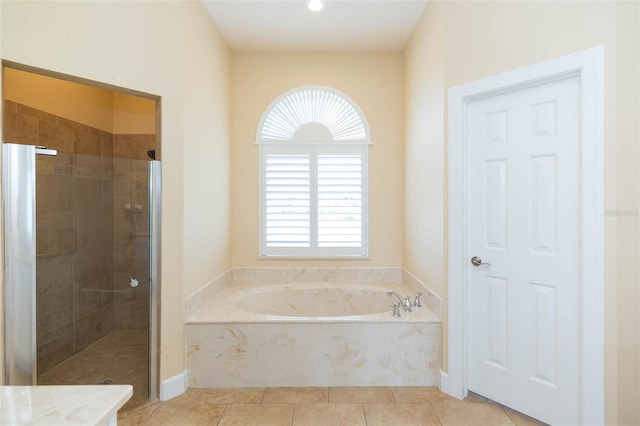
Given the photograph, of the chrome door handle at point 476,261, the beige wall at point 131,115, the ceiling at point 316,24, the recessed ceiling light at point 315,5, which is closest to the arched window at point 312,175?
the ceiling at point 316,24

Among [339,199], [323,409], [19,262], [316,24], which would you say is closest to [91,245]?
[19,262]

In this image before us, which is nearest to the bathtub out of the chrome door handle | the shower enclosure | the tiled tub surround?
the shower enclosure

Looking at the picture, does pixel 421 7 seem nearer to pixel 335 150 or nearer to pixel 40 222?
pixel 335 150

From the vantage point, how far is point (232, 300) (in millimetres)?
2781

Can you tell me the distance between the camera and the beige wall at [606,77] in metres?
1.57

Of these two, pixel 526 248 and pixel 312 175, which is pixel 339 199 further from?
pixel 526 248

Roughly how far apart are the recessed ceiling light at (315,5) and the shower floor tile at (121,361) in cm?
268

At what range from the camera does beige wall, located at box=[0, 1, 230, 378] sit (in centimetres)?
164

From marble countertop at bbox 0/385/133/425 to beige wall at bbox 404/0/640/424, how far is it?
2.05 metres

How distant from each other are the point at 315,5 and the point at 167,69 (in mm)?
1243

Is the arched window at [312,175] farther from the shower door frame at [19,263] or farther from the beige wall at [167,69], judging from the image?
the shower door frame at [19,263]

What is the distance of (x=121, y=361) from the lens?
2.20 m

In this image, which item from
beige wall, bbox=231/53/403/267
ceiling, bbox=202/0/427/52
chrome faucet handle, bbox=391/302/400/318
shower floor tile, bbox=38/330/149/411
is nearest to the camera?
shower floor tile, bbox=38/330/149/411

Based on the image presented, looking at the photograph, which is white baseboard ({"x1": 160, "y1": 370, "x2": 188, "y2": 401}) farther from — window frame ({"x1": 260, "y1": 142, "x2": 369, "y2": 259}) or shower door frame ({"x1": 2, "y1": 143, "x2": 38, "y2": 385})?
window frame ({"x1": 260, "y1": 142, "x2": 369, "y2": 259})
